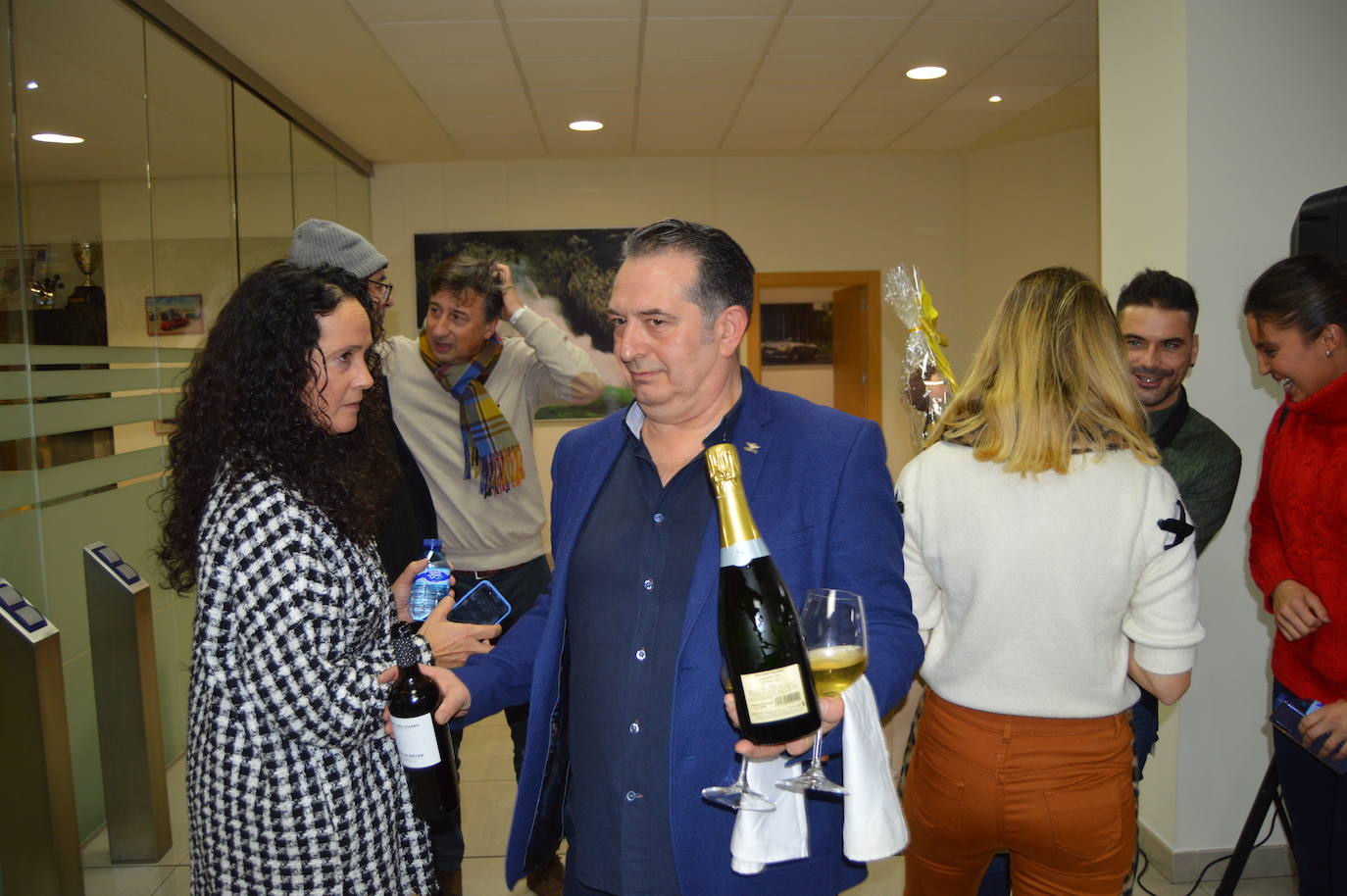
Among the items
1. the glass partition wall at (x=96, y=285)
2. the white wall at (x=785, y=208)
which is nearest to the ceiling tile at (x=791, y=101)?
the white wall at (x=785, y=208)

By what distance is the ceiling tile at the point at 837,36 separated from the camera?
4531mm

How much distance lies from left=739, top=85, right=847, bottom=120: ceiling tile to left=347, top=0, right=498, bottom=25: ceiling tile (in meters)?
1.95

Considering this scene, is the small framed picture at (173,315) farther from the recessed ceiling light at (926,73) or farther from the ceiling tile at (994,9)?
the recessed ceiling light at (926,73)

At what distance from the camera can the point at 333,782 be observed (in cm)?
152

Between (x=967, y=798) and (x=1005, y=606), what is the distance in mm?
355

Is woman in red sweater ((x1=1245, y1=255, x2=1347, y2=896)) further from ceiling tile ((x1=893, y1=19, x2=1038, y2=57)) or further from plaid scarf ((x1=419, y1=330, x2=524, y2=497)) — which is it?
ceiling tile ((x1=893, y1=19, x2=1038, y2=57))

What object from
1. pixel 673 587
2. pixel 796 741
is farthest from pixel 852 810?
pixel 673 587

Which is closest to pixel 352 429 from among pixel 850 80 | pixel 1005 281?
pixel 850 80

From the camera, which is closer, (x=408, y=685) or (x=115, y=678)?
(x=408, y=685)

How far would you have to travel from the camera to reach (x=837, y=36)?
4.72 meters

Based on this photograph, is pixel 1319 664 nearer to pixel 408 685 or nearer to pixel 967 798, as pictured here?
pixel 967 798

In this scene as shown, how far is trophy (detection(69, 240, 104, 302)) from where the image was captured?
10.8 feet

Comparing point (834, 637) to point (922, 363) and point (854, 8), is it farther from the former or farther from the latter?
point (854, 8)

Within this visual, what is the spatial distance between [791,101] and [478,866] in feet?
15.9
